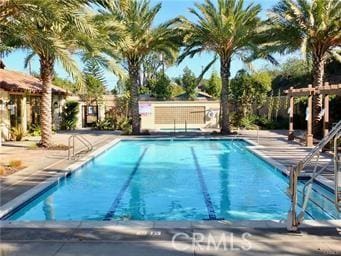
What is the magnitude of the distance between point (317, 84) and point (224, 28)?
18.1 feet

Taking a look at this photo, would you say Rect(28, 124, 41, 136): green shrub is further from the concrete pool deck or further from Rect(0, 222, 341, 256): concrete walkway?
Rect(0, 222, 341, 256): concrete walkway

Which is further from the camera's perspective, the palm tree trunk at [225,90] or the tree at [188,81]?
the tree at [188,81]

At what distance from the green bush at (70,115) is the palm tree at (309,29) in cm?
1571

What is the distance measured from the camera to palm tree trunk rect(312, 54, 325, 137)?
2186cm

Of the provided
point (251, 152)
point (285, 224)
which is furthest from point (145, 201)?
point (251, 152)

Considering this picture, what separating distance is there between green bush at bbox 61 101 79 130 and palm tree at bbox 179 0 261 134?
10.5 m

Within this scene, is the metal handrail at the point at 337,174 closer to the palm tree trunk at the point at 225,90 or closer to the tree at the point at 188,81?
the palm tree trunk at the point at 225,90

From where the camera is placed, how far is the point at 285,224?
23.6 ft

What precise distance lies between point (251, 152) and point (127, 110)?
17.6m

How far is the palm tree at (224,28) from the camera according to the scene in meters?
24.1

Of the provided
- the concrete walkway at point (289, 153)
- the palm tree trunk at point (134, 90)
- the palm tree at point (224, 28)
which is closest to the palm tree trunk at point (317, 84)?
the concrete walkway at point (289, 153)

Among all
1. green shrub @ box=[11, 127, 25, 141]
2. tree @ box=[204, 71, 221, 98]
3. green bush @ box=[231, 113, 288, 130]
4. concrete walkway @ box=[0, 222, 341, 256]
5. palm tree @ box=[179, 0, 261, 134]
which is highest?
palm tree @ box=[179, 0, 261, 134]

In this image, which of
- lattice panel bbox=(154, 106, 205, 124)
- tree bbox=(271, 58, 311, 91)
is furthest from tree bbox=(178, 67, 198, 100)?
lattice panel bbox=(154, 106, 205, 124)

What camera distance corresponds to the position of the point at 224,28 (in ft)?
77.9
